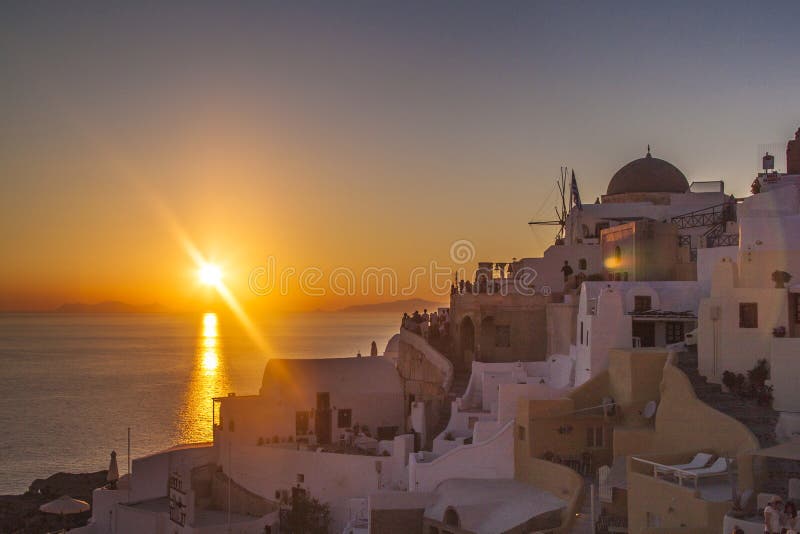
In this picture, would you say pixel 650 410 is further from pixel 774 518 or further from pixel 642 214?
pixel 642 214

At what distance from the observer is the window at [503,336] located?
110 ft

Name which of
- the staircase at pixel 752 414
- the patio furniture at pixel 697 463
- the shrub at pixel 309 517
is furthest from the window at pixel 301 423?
the patio furniture at pixel 697 463

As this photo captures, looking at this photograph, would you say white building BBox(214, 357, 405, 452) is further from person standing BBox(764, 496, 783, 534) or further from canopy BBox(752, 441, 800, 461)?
person standing BBox(764, 496, 783, 534)

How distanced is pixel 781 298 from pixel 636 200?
19.4m

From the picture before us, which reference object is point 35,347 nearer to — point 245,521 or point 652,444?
point 245,521

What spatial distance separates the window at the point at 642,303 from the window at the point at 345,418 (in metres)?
11.6

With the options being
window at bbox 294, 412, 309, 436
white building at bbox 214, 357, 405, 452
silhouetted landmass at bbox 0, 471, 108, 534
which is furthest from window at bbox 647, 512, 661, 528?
silhouetted landmass at bbox 0, 471, 108, 534

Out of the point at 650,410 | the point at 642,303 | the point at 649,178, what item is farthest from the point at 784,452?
the point at 649,178

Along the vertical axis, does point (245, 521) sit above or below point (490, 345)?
below

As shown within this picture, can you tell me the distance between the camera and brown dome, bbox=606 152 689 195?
39.7 m

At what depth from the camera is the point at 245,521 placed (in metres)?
27.2

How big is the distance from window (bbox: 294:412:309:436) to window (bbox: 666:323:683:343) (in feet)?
42.2

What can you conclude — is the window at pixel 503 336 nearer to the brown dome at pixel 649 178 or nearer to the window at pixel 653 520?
the brown dome at pixel 649 178

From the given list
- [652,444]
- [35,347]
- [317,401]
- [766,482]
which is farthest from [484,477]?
[35,347]
